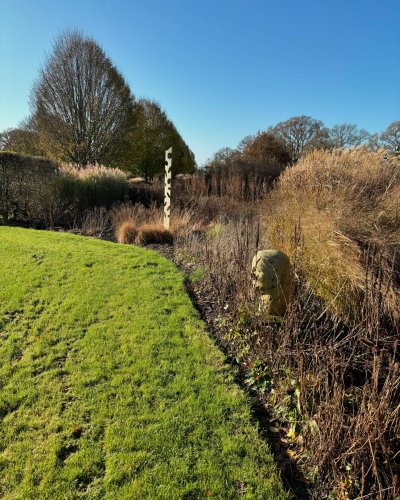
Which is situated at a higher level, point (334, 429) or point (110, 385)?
point (334, 429)

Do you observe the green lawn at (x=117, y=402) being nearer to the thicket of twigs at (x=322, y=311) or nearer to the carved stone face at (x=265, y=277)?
the thicket of twigs at (x=322, y=311)

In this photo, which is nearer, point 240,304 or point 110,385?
point 110,385

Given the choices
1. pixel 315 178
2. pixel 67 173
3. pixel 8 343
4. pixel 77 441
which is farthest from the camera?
pixel 67 173

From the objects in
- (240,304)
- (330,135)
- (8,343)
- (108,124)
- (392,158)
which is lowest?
(8,343)

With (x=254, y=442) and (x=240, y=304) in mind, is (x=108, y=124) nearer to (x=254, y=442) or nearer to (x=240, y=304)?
(x=240, y=304)

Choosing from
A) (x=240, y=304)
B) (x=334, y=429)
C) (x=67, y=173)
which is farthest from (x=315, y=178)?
(x=67, y=173)

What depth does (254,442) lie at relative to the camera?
202 centimetres

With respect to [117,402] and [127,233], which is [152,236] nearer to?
[127,233]

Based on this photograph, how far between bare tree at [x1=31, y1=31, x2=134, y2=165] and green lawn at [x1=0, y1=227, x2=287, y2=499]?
14.7 meters

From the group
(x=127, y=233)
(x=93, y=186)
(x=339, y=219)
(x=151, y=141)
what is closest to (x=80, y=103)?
(x=151, y=141)

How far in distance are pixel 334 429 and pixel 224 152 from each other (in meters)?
24.1

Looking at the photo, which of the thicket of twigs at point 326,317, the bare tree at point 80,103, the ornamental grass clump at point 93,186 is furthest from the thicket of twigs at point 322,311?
the bare tree at point 80,103

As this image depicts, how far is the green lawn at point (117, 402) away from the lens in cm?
178

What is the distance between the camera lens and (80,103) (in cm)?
1611
